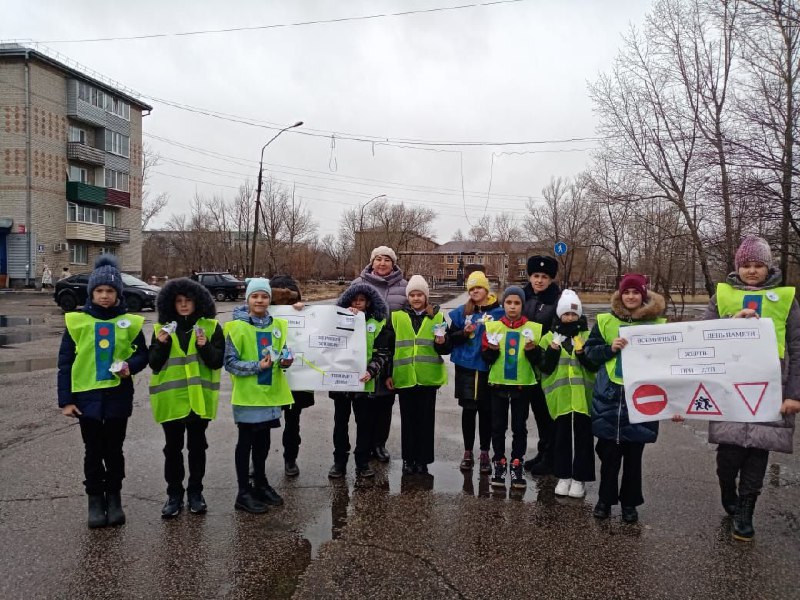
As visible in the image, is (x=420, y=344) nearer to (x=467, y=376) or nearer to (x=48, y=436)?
(x=467, y=376)

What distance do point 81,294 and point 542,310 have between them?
23631 millimetres

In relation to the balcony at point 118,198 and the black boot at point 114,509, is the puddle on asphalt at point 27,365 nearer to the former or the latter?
the black boot at point 114,509

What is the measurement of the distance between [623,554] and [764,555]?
3.19 ft

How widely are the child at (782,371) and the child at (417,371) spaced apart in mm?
2386

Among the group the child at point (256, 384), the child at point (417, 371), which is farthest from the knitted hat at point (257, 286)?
the child at point (417, 371)

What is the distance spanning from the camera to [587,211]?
4938 cm

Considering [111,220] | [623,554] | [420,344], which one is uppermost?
[111,220]

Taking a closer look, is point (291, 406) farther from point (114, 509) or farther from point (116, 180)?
point (116, 180)

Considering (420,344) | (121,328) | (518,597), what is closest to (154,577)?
(121,328)

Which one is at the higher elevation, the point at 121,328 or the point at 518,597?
the point at 121,328

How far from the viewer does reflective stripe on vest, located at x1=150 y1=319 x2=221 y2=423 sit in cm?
446

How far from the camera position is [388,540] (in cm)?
412

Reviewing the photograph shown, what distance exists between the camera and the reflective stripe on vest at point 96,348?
430 centimetres

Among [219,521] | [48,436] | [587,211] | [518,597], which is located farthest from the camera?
[587,211]
